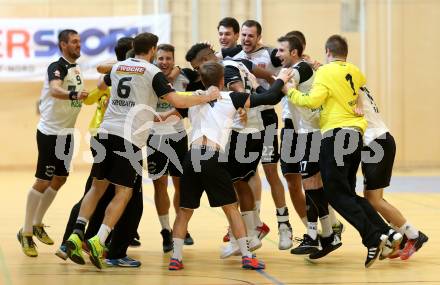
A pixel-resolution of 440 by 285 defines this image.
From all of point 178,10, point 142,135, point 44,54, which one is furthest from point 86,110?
point 142,135

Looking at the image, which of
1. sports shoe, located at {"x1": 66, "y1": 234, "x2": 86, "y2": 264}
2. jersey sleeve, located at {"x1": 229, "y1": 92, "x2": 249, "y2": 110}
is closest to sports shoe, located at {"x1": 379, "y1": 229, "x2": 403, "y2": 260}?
jersey sleeve, located at {"x1": 229, "y1": 92, "x2": 249, "y2": 110}

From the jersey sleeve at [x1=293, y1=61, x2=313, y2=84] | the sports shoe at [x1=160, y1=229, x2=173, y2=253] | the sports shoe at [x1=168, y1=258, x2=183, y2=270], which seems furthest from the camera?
the sports shoe at [x1=160, y1=229, x2=173, y2=253]

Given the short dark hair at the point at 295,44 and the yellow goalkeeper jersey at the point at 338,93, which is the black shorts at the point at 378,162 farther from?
the short dark hair at the point at 295,44

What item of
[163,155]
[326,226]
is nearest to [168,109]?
[163,155]

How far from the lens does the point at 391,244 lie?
765 centimetres

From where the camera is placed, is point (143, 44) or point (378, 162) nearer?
point (143, 44)

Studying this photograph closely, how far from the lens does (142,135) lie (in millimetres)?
7879

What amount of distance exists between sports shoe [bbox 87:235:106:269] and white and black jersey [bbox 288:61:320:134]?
2.40 m

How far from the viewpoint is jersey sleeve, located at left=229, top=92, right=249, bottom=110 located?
24.5 ft

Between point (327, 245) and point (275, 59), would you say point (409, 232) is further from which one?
point (275, 59)

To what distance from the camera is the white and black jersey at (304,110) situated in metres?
8.12

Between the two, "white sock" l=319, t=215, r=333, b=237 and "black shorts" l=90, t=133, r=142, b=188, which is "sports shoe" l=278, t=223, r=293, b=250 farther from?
"black shorts" l=90, t=133, r=142, b=188

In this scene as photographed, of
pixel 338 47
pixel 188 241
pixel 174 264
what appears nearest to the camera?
pixel 174 264

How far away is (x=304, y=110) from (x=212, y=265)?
1.81 metres
